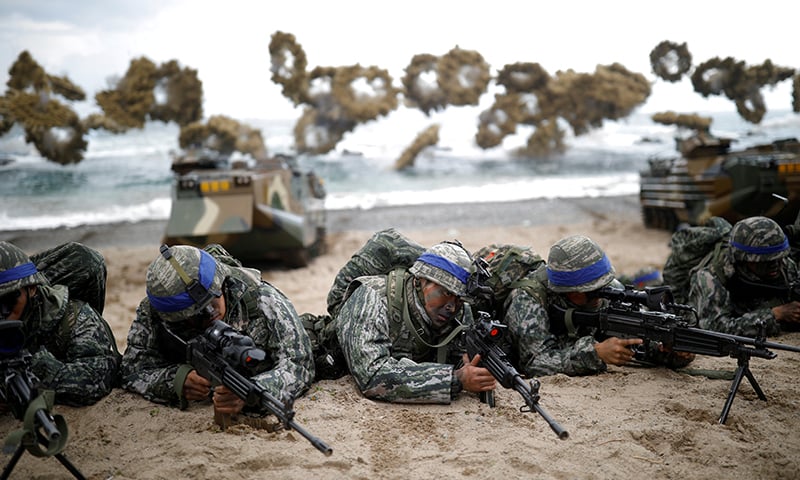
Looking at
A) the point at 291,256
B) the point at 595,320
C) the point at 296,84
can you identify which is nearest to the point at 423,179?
the point at 296,84

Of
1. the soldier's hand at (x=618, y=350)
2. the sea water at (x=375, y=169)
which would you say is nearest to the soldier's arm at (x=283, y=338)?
the soldier's hand at (x=618, y=350)

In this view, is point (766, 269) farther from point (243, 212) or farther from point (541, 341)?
point (243, 212)

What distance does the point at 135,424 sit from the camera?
371 centimetres

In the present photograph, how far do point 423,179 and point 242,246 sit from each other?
9.47 metres

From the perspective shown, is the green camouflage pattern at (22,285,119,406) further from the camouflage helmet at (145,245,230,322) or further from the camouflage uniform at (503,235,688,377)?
the camouflage uniform at (503,235,688,377)

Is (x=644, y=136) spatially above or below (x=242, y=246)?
above

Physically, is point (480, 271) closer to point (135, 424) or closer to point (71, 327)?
point (135, 424)

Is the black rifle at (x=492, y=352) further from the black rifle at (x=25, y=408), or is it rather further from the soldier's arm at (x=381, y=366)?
the black rifle at (x=25, y=408)

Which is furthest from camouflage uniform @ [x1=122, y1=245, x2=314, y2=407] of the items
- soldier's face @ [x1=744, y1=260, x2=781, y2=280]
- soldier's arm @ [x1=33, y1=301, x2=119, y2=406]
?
soldier's face @ [x1=744, y1=260, x2=781, y2=280]

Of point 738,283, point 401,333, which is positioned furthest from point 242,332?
point 738,283

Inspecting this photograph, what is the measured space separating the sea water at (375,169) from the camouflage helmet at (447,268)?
46.5ft

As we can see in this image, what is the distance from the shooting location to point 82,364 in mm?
3967

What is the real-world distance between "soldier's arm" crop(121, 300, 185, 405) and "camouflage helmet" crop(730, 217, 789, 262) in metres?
3.98

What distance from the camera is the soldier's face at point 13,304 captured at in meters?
3.71
